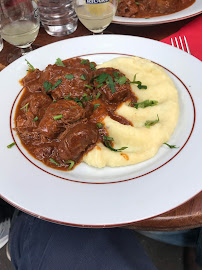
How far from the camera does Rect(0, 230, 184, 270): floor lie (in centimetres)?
395

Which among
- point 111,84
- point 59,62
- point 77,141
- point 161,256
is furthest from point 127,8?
point 161,256

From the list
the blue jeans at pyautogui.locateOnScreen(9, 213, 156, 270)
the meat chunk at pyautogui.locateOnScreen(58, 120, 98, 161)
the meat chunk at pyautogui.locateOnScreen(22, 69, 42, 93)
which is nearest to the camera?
the meat chunk at pyautogui.locateOnScreen(58, 120, 98, 161)

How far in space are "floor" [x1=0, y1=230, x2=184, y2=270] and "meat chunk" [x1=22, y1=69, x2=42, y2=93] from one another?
2.29 meters

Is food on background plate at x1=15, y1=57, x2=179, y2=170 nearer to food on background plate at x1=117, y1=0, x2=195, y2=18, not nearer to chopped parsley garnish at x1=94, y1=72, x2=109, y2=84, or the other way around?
chopped parsley garnish at x1=94, y1=72, x2=109, y2=84

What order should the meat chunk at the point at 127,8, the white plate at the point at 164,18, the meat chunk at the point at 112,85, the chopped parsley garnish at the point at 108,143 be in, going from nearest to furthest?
the chopped parsley garnish at the point at 108,143
the meat chunk at the point at 112,85
the white plate at the point at 164,18
the meat chunk at the point at 127,8

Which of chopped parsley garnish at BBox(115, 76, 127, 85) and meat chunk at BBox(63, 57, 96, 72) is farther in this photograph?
meat chunk at BBox(63, 57, 96, 72)

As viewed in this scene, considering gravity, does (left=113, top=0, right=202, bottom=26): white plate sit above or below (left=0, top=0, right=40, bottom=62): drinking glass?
below

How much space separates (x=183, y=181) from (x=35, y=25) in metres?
2.58

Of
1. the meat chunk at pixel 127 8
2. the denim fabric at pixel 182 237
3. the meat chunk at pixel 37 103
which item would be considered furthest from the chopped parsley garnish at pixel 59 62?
the denim fabric at pixel 182 237

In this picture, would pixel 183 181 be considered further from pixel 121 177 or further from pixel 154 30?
pixel 154 30

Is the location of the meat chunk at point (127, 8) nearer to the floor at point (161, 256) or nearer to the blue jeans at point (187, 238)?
the blue jeans at point (187, 238)

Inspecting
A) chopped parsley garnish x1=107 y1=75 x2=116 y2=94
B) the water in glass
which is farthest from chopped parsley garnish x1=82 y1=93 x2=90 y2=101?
the water in glass

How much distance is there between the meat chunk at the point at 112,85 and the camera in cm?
286

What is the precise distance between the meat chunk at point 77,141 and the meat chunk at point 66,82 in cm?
49
